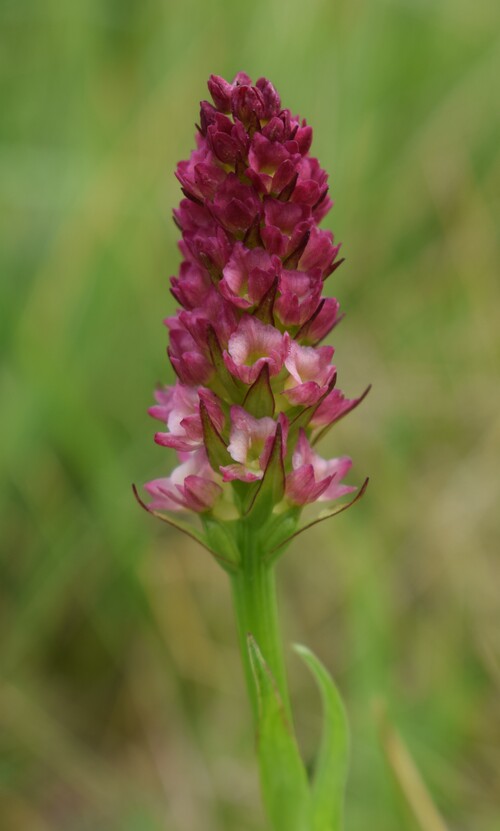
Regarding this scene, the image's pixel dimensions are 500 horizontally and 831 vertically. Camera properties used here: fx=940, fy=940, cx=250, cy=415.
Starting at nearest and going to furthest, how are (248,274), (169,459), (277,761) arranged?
(248,274) < (277,761) < (169,459)

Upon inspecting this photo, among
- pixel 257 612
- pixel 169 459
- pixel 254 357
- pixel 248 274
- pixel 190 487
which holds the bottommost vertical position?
pixel 169 459

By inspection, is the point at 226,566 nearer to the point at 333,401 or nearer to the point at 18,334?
the point at 333,401

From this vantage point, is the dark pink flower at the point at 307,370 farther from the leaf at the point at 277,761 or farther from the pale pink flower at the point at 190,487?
the leaf at the point at 277,761

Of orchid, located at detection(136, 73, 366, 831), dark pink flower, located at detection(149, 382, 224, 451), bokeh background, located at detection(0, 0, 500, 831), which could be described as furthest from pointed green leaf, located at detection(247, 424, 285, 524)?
bokeh background, located at detection(0, 0, 500, 831)

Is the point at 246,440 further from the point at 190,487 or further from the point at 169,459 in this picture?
the point at 169,459

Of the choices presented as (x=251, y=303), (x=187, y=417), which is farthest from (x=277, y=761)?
(x=251, y=303)

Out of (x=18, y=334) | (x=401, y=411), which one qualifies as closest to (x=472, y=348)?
(x=401, y=411)

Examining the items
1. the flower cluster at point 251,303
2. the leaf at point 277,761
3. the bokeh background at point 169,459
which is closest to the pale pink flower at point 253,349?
the flower cluster at point 251,303
